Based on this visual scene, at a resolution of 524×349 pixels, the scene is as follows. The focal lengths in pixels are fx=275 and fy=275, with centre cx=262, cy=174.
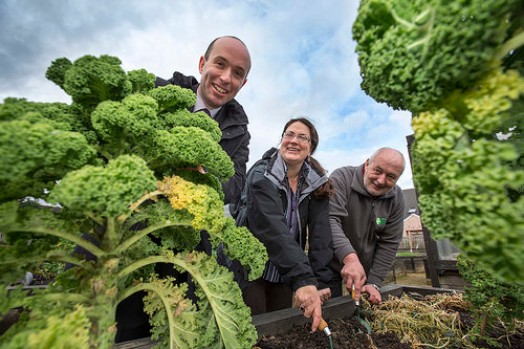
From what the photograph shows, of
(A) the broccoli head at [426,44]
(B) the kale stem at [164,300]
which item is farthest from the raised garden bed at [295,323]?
(A) the broccoli head at [426,44]

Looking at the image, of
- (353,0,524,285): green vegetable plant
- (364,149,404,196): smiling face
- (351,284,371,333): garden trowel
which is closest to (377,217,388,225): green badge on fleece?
(364,149,404,196): smiling face

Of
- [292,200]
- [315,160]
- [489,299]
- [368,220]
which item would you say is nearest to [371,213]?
[368,220]

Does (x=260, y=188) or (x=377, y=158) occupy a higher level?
(x=377, y=158)

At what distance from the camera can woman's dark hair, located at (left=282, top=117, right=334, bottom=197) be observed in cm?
338

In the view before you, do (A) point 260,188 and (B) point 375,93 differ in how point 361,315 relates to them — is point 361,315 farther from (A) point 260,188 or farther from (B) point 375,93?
(B) point 375,93

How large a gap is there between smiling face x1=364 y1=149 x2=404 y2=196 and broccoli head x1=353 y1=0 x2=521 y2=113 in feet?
9.36

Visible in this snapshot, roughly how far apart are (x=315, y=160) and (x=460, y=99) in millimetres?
2945

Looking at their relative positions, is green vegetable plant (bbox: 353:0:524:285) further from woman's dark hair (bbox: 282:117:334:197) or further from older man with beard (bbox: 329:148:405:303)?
older man with beard (bbox: 329:148:405:303)

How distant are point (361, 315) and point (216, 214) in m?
2.40

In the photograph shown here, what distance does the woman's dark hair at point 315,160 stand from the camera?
11.1 feet

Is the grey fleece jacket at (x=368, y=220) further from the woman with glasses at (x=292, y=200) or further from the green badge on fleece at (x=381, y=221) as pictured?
the woman with glasses at (x=292, y=200)

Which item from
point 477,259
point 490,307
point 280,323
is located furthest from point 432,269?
point 477,259

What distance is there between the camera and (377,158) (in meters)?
3.72

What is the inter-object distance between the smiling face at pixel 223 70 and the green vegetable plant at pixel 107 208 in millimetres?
1029
